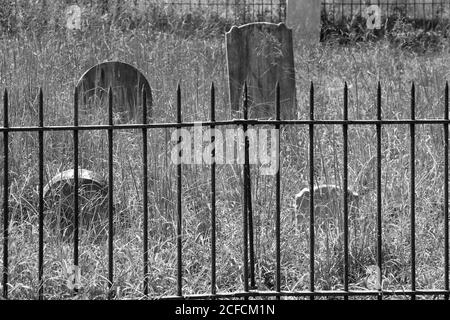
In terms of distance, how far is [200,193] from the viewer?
588 cm

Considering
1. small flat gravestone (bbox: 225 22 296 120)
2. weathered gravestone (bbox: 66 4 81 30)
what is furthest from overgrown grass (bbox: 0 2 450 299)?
weathered gravestone (bbox: 66 4 81 30)

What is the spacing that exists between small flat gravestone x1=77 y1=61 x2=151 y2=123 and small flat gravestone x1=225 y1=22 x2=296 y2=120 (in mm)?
814

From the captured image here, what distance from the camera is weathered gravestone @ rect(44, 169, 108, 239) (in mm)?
5641

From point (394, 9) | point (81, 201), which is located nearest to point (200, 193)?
point (81, 201)

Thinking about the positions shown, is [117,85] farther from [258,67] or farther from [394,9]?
[394,9]

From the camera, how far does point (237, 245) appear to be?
5320 millimetres

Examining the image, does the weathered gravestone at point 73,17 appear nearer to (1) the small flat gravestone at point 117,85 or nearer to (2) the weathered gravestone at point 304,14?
(1) the small flat gravestone at point 117,85

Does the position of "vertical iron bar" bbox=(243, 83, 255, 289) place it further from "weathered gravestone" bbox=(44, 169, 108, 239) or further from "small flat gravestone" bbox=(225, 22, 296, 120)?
"small flat gravestone" bbox=(225, 22, 296, 120)

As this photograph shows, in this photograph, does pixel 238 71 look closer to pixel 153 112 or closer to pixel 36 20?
pixel 153 112

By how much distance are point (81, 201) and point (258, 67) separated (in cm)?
267

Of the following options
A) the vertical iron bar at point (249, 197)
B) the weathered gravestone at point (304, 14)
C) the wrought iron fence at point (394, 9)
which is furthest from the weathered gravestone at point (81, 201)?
the wrought iron fence at point (394, 9)

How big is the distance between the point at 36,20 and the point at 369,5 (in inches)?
263

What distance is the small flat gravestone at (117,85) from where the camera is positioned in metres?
7.50
